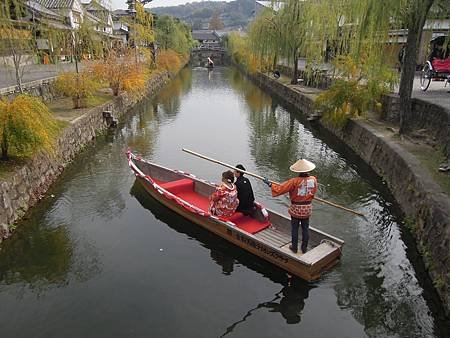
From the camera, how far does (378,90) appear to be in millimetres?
16609

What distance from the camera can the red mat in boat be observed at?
351 inches

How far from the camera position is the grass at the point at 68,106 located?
16828mm

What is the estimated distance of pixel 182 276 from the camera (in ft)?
25.5

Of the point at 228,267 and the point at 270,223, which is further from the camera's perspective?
the point at 270,223

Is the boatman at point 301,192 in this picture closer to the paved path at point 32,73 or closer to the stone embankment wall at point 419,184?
the stone embankment wall at point 419,184

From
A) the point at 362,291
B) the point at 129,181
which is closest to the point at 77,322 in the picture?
the point at 362,291

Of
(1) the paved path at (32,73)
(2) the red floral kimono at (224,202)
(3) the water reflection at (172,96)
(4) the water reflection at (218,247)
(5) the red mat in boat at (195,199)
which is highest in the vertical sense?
(1) the paved path at (32,73)

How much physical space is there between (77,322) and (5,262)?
281 centimetres

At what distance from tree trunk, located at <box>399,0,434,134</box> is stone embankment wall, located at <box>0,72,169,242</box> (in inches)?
489

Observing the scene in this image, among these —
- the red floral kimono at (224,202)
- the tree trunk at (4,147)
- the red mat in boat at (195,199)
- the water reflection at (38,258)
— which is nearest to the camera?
the water reflection at (38,258)

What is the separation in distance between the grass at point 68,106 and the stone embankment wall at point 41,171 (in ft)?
1.49

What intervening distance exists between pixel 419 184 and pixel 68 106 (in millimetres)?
16575

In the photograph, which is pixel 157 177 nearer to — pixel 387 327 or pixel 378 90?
pixel 387 327

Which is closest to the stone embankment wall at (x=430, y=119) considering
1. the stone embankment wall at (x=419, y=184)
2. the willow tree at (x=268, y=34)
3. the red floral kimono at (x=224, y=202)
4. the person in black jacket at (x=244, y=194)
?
the stone embankment wall at (x=419, y=184)
